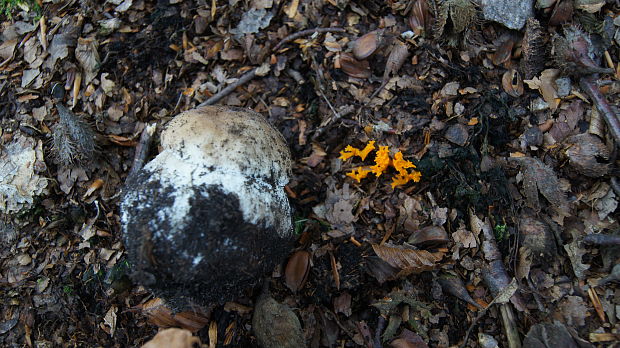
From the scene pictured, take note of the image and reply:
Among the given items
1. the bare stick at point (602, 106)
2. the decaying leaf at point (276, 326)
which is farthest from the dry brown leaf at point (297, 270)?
the bare stick at point (602, 106)

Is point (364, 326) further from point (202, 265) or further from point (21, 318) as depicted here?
point (21, 318)

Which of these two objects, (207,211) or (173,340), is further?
(207,211)

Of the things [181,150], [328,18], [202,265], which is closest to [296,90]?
[328,18]

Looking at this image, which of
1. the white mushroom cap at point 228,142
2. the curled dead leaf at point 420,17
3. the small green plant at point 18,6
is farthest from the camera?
the small green plant at point 18,6

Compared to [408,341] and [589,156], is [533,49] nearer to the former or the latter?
[589,156]

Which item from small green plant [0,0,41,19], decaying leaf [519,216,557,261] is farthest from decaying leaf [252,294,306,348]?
small green plant [0,0,41,19]

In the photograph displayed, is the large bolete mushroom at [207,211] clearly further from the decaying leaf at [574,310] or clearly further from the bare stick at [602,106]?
the bare stick at [602,106]

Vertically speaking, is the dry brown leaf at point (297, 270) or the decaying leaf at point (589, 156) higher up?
the decaying leaf at point (589, 156)

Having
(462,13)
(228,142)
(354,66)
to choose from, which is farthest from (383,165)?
(462,13)
